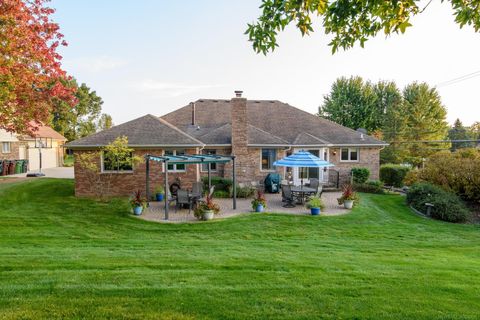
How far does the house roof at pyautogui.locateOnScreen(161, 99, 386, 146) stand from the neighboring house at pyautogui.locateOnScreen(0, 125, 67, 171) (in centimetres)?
1074

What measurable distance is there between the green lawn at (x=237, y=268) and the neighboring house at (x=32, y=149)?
57.4 feet

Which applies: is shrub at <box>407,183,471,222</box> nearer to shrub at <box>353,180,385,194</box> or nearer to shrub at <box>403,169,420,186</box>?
shrub at <box>403,169,420,186</box>

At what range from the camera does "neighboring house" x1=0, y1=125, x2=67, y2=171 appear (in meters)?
28.1

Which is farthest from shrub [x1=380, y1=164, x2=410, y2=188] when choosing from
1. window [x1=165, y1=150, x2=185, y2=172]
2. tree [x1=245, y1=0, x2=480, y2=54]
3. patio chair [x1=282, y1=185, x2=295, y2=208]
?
tree [x1=245, y1=0, x2=480, y2=54]

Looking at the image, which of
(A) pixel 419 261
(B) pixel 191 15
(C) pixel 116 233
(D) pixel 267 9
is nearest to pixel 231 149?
(B) pixel 191 15

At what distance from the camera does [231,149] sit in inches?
812

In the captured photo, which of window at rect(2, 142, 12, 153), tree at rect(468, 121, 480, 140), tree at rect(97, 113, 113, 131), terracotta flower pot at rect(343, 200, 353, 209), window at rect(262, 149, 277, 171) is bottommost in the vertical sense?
terracotta flower pot at rect(343, 200, 353, 209)

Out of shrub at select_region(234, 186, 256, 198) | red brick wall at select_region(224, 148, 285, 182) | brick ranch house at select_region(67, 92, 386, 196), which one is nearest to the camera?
brick ranch house at select_region(67, 92, 386, 196)

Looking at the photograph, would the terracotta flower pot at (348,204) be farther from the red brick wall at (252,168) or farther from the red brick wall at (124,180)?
the red brick wall at (124,180)

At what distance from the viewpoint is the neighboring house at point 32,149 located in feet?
A: 92.2

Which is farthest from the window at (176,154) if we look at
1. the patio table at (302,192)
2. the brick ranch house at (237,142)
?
the patio table at (302,192)

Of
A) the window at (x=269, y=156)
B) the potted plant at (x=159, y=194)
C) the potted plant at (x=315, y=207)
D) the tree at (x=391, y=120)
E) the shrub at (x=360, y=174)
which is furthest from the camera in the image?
the tree at (x=391, y=120)

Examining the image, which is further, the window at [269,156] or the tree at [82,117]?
the tree at [82,117]

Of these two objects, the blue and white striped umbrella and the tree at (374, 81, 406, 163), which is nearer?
the blue and white striped umbrella
